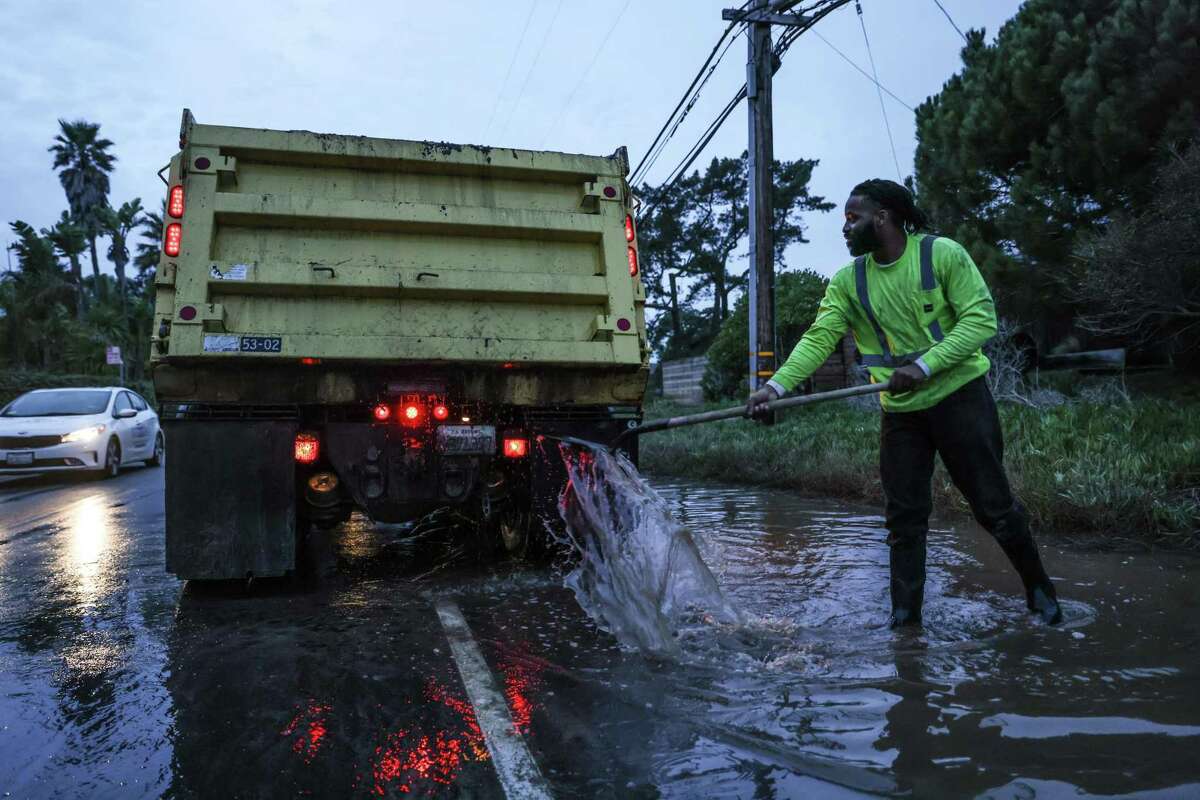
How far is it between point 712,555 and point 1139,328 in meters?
8.51

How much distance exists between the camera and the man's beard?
414cm

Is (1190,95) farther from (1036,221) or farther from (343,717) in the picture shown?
(343,717)

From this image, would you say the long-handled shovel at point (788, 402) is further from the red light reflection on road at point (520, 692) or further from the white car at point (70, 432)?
the white car at point (70, 432)

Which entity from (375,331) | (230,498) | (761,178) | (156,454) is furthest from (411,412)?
(156,454)

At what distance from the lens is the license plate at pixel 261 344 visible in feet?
16.7

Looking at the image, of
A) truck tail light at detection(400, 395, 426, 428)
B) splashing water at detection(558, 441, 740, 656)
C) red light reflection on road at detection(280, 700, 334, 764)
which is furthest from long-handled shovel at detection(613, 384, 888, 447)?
red light reflection on road at detection(280, 700, 334, 764)

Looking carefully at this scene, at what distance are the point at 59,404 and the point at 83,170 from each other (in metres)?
46.1

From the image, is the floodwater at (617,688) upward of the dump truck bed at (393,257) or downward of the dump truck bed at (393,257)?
downward

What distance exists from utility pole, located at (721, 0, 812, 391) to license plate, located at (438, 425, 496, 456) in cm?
812

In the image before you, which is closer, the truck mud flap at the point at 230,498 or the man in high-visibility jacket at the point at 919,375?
the man in high-visibility jacket at the point at 919,375

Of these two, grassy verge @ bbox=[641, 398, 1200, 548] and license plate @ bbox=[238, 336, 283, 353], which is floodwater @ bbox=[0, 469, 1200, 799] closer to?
grassy verge @ bbox=[641, 398, 1200, 548]

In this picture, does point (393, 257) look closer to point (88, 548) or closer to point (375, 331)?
point (375, 331)

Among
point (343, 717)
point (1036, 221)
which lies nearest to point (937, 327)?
point (343, 717)

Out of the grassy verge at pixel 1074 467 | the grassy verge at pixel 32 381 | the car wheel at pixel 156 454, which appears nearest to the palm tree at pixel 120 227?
the grassy verge at pixel 32 381
